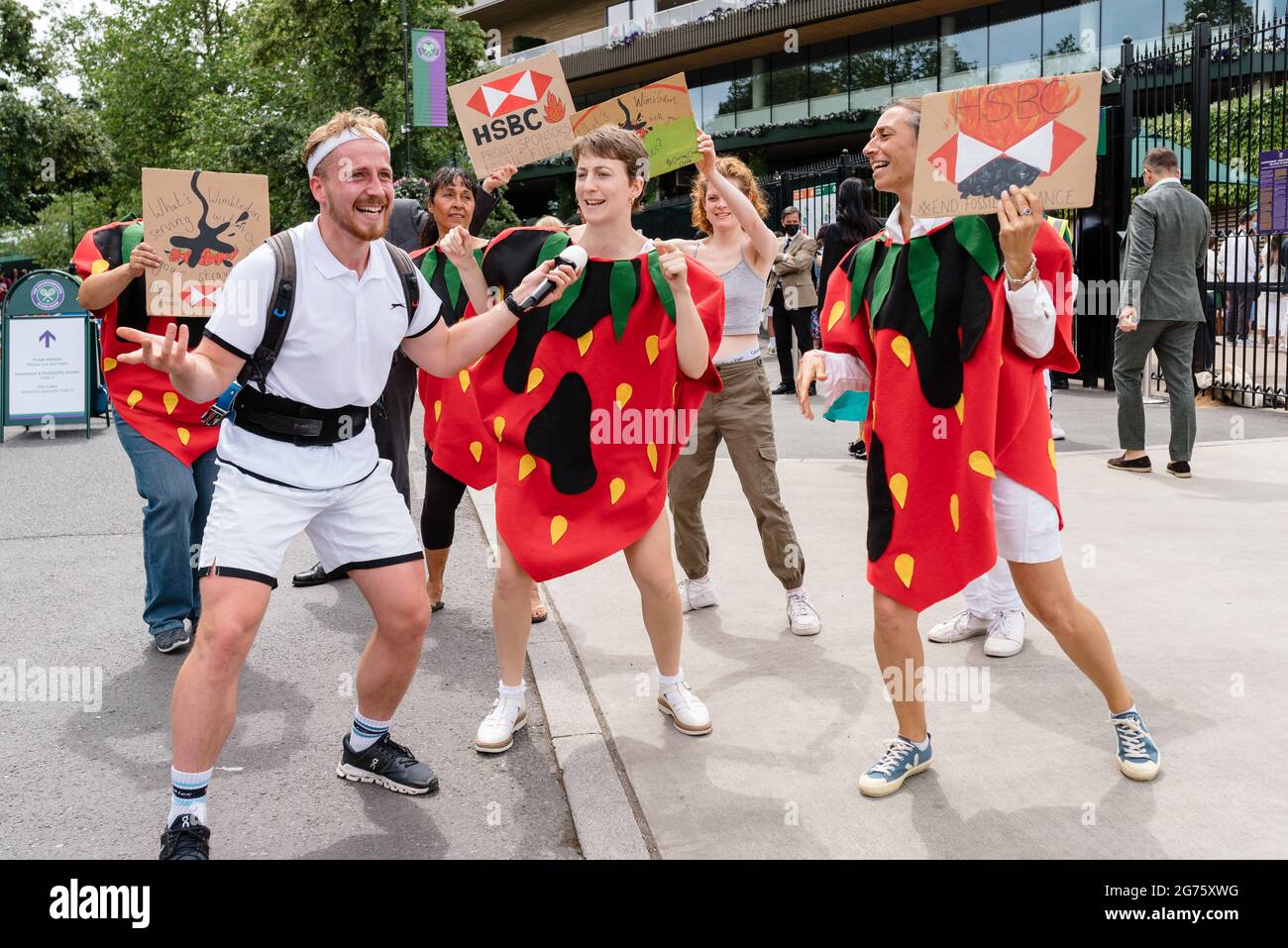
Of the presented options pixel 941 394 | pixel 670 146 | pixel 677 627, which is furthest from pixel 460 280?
pixel 941 394

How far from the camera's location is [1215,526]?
268 inches

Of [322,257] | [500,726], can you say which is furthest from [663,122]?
[500,726]

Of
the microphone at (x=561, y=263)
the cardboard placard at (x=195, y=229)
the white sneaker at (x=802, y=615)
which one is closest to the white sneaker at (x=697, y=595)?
the white sneaker at (x=802, y=615)

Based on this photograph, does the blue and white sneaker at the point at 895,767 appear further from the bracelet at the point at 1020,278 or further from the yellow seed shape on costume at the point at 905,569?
the bracelet at the point at 1020,278

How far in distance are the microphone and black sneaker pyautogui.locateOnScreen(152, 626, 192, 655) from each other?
101 inches

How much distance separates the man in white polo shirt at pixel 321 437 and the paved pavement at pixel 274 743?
0.24 meters

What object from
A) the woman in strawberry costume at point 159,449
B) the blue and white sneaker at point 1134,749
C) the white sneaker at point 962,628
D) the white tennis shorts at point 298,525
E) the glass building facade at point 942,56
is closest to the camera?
the white tennis shorts at point 298,525

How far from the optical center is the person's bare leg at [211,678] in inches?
120

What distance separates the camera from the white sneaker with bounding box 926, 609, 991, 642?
193 inches

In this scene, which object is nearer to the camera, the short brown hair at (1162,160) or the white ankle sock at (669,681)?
the white ankle sock at (669,681)

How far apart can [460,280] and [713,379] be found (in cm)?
99

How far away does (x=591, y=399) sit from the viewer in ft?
12.9

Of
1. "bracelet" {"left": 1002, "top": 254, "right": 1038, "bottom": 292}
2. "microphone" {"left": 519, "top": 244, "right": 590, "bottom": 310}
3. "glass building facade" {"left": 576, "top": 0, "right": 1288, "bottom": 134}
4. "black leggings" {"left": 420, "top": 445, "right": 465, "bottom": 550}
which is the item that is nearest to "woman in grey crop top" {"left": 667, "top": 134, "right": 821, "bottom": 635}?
"black leggings" {"left": 420, "top": 445, "right": 465, "bottom": 550}

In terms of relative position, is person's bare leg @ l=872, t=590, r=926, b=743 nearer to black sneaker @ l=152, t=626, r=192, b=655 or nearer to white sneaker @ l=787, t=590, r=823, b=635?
white sneaker @ l=787, t=590, r=823, b=635
